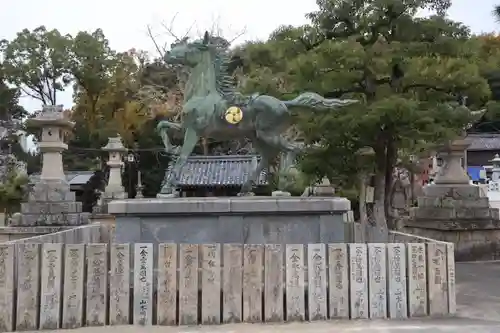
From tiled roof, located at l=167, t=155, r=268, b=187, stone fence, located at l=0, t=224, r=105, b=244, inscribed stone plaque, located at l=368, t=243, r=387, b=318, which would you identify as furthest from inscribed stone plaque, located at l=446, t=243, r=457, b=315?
tiled roof, located at l=167, t=155, r=268, b=187

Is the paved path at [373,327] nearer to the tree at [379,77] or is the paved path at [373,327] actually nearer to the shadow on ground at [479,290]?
the shadow on ground at [479,290]

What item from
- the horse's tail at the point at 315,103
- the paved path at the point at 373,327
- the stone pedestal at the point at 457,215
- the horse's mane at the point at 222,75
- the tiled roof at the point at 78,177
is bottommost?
the paved path at the point at 373,327

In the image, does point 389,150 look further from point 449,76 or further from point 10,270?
point 10,270

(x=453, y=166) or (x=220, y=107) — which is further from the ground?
(x=220, y=107)

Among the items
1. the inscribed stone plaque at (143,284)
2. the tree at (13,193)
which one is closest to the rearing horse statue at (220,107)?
the inscribed stone plaque at (143,284)

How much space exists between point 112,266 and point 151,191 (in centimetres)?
2363

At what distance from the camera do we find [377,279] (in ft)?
17.6

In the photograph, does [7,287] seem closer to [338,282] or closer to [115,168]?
[338,282]

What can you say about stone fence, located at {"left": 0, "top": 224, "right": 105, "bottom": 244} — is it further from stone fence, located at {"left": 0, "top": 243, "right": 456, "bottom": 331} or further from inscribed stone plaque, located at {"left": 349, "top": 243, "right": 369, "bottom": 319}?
inscribed stone plaque, located at {"left": 349, "top": 243, "right": 369, "bottom": 319}

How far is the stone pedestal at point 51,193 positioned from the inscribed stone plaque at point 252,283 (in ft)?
31.1

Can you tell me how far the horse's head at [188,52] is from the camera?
8.08m

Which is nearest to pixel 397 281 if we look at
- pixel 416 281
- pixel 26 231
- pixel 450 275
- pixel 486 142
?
pixel 416 281

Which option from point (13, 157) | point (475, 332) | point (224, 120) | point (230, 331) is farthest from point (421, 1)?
point (13, 157)

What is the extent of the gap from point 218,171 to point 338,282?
614 inches
